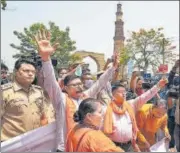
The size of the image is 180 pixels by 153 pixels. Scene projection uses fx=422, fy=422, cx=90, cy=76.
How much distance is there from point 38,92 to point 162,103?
6.51ft

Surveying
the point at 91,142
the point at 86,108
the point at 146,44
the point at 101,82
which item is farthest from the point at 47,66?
the point at 146,44

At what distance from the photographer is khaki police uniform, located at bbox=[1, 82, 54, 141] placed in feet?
11.8

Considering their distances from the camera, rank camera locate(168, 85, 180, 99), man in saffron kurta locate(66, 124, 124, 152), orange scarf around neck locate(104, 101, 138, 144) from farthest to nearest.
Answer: camera locate(168, 85, 180, 99) < orange scarf around neck locate(104, 101, 138, 144) < man in saffron kurta locate(66, 124, 124, 152)

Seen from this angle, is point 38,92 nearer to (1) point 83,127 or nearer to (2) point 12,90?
(2) point 12,90

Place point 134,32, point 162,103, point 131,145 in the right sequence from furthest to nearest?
point 134,32
point 162,103
point 131,145

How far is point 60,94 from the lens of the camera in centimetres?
377

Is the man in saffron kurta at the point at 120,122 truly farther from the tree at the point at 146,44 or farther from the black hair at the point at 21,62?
the tree at the point at 146,44

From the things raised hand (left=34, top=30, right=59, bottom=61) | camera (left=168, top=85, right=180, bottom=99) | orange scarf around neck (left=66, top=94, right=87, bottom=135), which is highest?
raised hand (left=34, top=30, right=59, bottom=61)

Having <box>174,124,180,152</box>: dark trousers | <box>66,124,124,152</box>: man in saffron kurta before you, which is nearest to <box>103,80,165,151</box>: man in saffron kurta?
<box>66,124,124,152</box>: man in saffron kurta

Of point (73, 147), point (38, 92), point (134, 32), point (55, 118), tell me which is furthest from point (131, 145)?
point (134, 32)

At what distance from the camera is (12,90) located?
3.67 metres

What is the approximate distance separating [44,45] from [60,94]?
0.48m

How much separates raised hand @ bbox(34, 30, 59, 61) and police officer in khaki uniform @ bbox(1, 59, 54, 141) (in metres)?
0.24

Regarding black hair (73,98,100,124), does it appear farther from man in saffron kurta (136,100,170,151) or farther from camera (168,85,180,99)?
camera (168,85,180,99)
